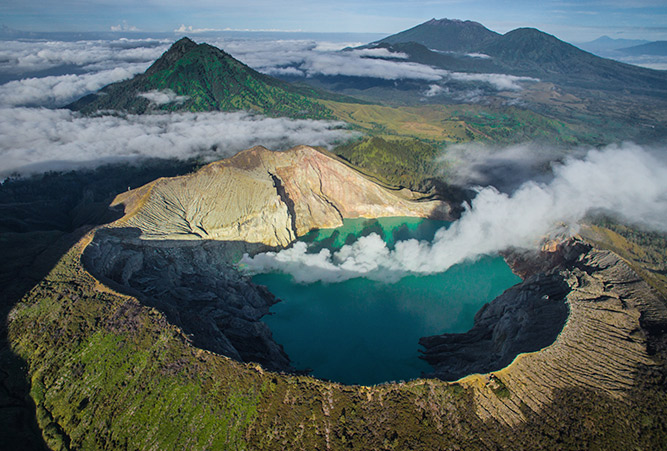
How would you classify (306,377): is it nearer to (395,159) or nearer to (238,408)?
(238,408)

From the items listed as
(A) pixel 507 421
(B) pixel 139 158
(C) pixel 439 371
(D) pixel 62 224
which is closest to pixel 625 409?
(A) pixel 507 421

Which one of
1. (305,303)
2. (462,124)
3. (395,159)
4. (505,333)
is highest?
(462,124)

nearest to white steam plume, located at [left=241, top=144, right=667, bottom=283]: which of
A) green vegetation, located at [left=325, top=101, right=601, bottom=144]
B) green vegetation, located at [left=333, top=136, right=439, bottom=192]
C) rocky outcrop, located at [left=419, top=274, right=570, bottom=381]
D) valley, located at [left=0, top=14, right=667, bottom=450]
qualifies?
valley, located at [left=0, top=14, right=667, bottom=450]

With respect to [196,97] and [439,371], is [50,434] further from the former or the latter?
[196,97]

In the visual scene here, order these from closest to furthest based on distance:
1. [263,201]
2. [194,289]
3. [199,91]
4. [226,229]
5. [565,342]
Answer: [565,342], [194,289], [226,229], [263,201], [199,91]

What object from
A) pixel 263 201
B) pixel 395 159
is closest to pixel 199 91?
pixel 395 159

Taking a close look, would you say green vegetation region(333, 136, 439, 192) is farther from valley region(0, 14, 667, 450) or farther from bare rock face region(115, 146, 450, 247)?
bare rock face region(115, 146, 450, 247)

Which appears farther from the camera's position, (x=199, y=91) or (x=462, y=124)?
(x=462, y=124)
